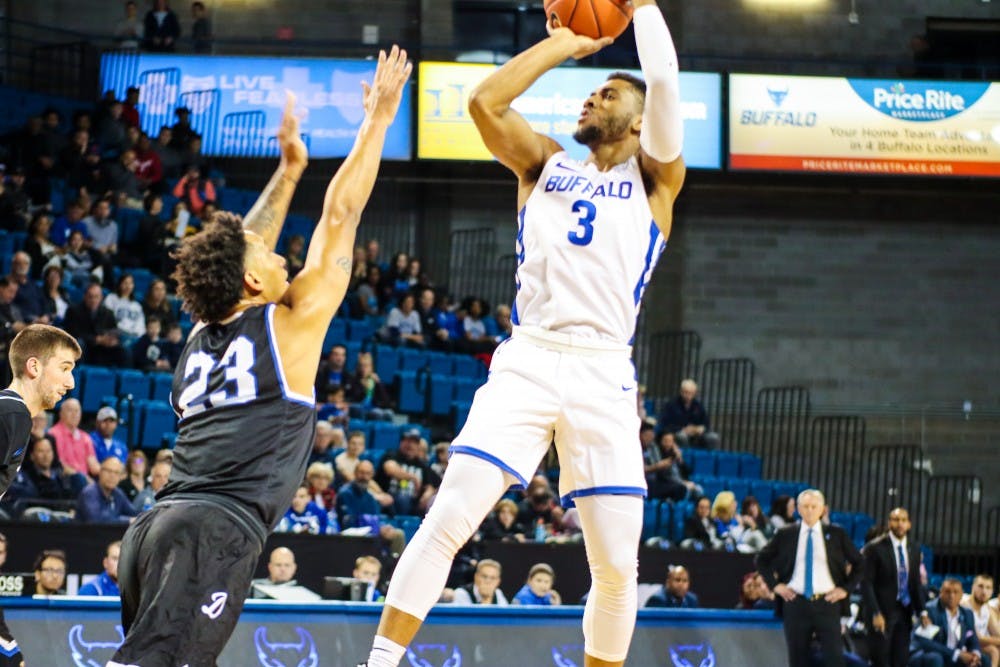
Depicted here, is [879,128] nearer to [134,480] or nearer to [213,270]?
[134,480]

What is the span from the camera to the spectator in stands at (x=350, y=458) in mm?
14305

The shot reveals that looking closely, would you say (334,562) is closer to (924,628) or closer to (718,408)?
(924,628)

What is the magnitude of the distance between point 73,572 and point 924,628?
26.7 feet

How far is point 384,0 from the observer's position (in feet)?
78.5

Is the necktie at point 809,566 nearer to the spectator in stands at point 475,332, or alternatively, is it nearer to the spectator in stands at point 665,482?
the spectator in stands at point 665,482

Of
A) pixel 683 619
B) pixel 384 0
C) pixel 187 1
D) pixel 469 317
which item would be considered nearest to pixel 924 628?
pixel 683 619

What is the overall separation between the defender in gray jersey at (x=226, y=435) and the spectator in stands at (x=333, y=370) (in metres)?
11.6

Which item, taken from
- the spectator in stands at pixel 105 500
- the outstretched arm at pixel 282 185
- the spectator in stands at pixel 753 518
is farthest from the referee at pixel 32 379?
the spectator in stands at pixel 753 518

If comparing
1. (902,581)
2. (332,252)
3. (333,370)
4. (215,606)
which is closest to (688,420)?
(333,370)

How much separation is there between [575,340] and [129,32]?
58.9 ft

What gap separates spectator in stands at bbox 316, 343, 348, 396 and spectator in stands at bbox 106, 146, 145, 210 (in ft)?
11.9

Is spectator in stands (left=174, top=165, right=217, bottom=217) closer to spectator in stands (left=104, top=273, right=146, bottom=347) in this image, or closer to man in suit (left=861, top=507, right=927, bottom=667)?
spectator in stands (left=104, top=273, right=146, bottom=347)

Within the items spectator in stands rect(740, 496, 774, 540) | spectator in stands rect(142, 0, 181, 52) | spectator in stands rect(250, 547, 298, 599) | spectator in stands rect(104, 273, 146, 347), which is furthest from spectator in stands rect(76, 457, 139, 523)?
spectator in stands rect(142, 0, 181, 52)

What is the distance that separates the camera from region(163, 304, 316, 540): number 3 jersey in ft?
15.5
